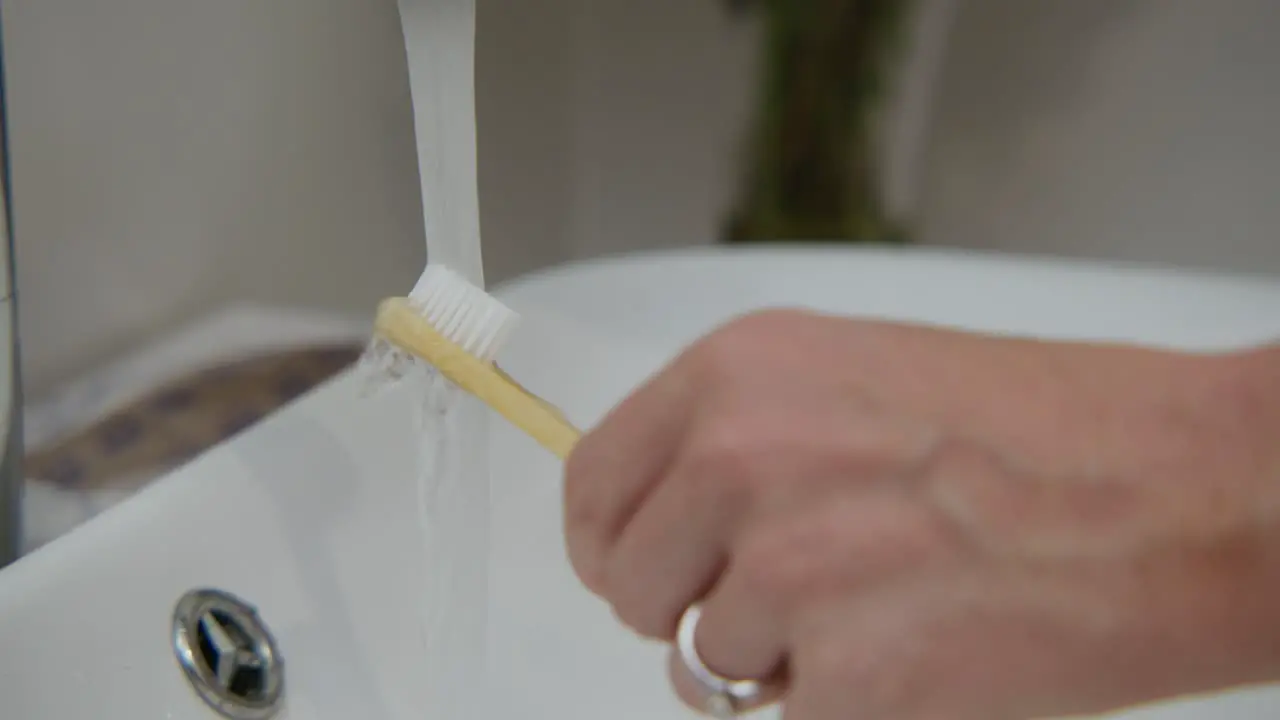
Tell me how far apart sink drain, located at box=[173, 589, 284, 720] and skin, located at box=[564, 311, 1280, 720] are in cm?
16

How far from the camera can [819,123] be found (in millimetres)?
851

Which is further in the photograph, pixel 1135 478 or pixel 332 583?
pixel 332 583

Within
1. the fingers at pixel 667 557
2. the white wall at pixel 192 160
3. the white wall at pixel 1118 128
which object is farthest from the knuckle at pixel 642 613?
the white wall at pixel 1118 128

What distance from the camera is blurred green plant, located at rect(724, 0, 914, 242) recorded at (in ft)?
2.66

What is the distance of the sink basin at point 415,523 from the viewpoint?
293mm

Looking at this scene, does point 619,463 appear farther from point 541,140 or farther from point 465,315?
point 541,140

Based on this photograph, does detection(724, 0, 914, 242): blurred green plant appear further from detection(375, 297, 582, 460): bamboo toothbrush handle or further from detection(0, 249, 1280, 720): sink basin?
detection(375, 297, 582, 460): bamboo toothbrush handle

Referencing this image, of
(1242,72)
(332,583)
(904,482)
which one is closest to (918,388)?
(904,482)

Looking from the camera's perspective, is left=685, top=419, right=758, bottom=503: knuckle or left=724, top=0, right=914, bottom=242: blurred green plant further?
left=724, top=0, right=914, bottom=242: blurred green plant

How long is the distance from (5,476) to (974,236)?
90 centimetres

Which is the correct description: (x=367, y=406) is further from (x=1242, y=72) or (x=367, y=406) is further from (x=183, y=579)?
(x=1242, y=72)

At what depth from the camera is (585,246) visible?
1.03 m

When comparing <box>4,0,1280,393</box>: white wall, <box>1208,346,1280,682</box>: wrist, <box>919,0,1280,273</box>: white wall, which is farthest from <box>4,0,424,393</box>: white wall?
<box>919,0,1280,273</box>: white wall

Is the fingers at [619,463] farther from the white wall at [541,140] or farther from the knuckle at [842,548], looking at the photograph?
the white wall at [541,140]
